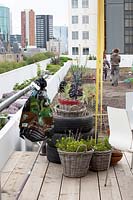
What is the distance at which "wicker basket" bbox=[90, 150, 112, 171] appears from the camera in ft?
10.7

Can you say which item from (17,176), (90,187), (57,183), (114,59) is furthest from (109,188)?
(114,59)

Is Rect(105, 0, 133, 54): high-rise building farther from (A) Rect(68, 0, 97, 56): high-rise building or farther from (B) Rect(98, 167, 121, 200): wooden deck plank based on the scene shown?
(B) Rect(98, 167, 121, 200): wooden deck plank

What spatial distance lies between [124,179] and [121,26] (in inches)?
970

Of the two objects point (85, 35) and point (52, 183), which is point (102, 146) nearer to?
point (52, 183)

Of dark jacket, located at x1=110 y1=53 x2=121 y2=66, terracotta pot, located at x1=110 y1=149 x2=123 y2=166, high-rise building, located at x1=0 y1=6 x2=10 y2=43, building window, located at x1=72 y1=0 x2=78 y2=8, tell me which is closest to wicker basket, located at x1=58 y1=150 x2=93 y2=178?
terracotta pot, located at x1=110 y1=149 x2=123 y2=166

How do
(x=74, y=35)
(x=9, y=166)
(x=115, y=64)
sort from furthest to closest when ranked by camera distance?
(x=74, y=35) → (x=115, y=64) → (x=9, y=166)

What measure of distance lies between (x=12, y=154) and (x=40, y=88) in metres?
0.89

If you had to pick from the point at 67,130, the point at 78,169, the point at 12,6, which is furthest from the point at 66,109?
the point at 12,6

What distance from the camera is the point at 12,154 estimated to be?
3.84 metres

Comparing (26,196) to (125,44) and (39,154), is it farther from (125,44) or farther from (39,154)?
(125,44)

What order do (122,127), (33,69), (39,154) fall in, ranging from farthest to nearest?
(33,69), (39,154), (122,127)

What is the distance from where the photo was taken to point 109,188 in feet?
9.68

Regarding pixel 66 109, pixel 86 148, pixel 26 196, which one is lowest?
pixel 26 196

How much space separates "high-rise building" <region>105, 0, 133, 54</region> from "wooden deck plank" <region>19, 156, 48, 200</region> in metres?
22.6
